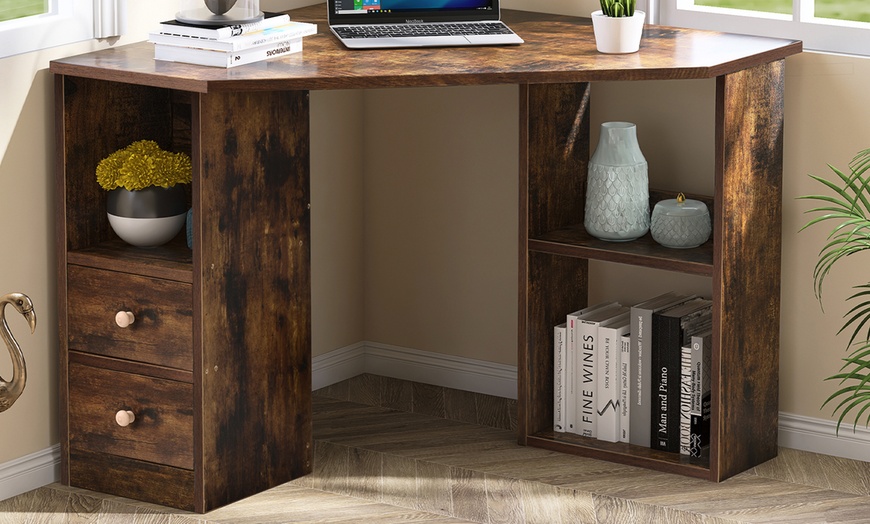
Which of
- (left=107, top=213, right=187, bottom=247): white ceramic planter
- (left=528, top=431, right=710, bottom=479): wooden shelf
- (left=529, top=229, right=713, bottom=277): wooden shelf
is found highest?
(left=107, top=213, right=187, bottom=247): white ceramic planter

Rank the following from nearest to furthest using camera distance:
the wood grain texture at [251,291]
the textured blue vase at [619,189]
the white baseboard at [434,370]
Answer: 1. the wood grain texture at [251,291]
2. the textured blue vase at [619,189]
3. the white baseboard at [434,370]

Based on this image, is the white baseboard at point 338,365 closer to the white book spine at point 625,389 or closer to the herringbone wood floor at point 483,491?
the herringbone wood floor at point 483,491

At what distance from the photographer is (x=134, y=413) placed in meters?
2.92

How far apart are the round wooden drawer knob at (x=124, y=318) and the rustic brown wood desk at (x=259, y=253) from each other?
18 millimetres

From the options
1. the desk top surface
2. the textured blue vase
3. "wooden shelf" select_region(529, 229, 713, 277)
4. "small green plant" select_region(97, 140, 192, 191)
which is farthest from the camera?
the textured blue vase

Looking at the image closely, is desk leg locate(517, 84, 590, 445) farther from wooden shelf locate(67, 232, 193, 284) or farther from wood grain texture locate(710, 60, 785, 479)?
wooden shelf locate(67, 232, 193, 284)

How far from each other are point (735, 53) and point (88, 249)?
56.3 inches

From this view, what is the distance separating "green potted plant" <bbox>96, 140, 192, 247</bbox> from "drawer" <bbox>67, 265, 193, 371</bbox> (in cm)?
12

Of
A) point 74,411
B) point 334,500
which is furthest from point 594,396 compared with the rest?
point 74,411

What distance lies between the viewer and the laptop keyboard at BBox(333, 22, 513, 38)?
3.09 m

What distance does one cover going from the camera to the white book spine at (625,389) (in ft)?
10.5

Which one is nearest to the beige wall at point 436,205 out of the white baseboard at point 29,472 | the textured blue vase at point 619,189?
the white baseboard at point 29,472

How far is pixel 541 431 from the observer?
132 inches

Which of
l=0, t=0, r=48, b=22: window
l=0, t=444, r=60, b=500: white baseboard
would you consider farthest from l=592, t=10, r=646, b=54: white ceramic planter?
l=0, t=444, r=60, b=500: white baseboard
